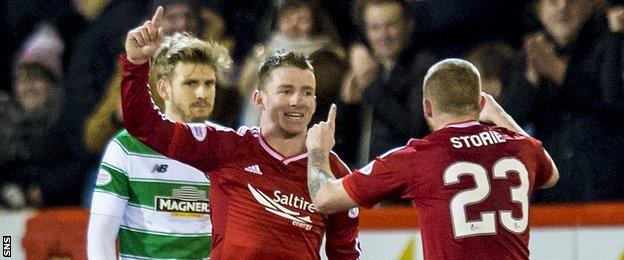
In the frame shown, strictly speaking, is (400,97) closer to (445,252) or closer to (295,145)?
(295,145)

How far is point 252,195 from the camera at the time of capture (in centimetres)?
590

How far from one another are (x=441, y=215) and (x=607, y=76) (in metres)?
2.87

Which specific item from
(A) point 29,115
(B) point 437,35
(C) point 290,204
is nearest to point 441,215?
(C) point 290,204

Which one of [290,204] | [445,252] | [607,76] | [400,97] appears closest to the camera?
[445,252]

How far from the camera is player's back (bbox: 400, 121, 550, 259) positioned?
217 inches

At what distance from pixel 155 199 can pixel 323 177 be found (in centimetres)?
101

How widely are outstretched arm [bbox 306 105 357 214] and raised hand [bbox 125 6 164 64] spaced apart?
803mm

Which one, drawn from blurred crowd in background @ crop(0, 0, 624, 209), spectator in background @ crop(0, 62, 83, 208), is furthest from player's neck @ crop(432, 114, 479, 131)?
spectator in background @ crop(0, 62, 83, 208)

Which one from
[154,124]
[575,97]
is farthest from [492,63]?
[154,124]

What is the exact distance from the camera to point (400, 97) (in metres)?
8.73

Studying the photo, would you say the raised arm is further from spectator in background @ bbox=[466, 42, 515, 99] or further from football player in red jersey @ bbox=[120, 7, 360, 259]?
spectator in background @ bbox=[466, 42, 515, 99]

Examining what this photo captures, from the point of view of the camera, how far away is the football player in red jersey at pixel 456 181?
5.52 metres

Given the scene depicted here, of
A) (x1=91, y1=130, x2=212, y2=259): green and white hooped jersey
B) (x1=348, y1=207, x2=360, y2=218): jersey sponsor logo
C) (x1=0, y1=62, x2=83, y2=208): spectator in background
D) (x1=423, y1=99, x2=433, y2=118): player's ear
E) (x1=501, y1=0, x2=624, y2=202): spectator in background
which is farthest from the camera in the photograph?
(x1=0, y1=62, x2=83, y2=208): spectator in background

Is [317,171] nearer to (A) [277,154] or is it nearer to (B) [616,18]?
(A) [277,154]
